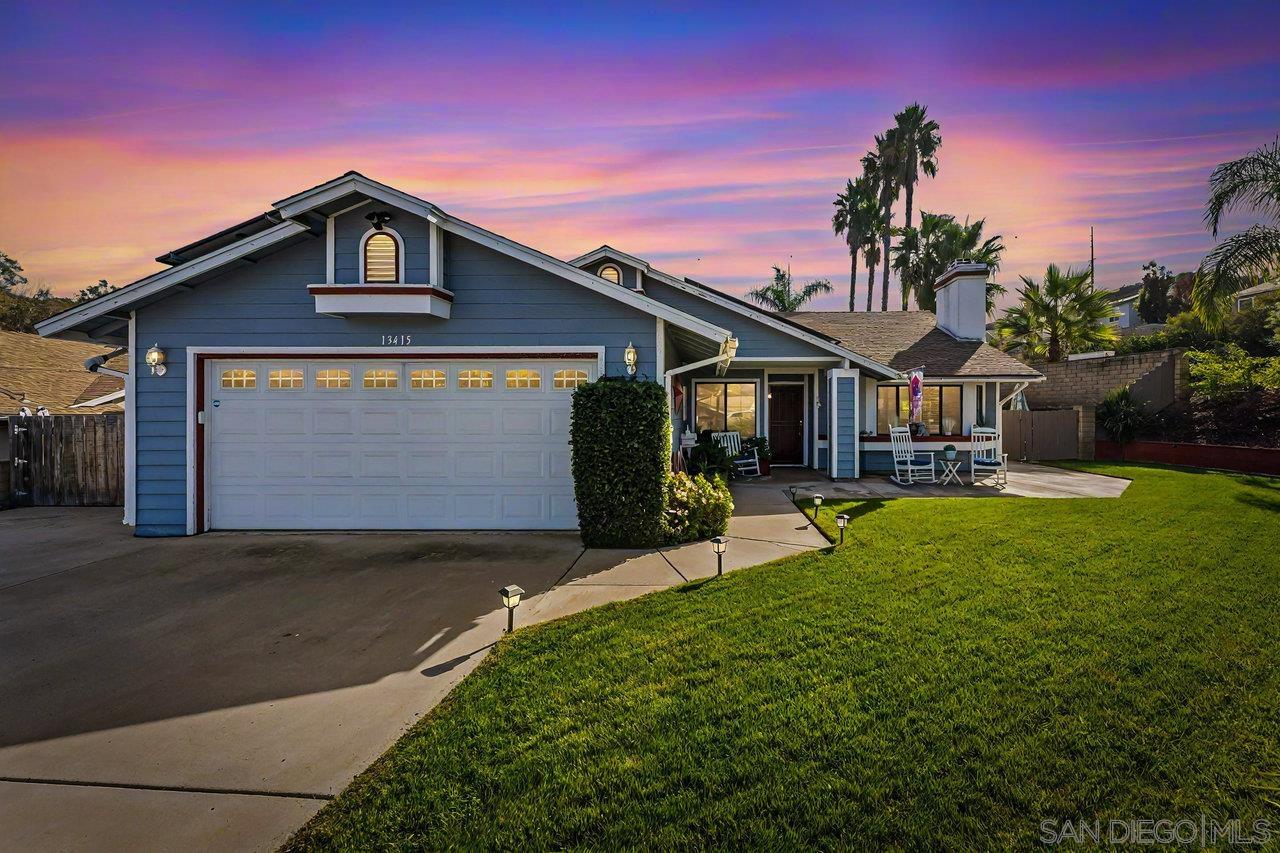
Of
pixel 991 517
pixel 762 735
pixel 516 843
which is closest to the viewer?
pixel 516 843

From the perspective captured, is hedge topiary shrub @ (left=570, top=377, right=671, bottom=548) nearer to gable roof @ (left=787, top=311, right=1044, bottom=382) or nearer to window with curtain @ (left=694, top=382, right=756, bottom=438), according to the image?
window with curtain @ (left=694, top=382, right=756, bottom=438)

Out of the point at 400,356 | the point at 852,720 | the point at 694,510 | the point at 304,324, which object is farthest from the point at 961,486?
the point at 304,324

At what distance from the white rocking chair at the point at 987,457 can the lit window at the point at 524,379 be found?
9.37 metres

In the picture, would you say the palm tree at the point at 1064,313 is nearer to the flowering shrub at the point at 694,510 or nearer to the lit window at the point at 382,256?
the flowering shrub at the point at 694,510

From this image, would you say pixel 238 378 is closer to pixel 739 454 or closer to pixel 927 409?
pixel 739 454

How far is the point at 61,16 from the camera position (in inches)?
335

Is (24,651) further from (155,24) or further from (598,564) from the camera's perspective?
(155,24)

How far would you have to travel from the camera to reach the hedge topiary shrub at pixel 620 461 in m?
6.63

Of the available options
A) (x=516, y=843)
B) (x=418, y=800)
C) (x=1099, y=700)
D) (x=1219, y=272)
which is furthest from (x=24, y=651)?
(x=1219, y=272)

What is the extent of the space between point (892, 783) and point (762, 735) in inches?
24.0

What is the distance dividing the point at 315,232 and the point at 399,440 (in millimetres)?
2903

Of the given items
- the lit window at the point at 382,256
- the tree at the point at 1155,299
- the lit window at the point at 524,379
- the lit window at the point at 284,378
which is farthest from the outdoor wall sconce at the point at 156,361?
the tree at the point at 1155,299

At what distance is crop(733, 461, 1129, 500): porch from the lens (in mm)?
10359

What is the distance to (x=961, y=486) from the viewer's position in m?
11.6
